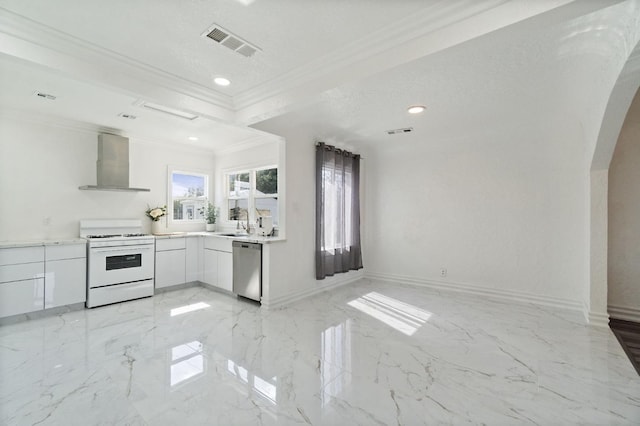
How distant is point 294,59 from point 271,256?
7.86ft

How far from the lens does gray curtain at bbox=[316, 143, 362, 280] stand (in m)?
4.43

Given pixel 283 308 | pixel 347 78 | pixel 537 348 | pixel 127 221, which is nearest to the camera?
pixel 347 78

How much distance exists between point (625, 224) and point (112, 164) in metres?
7.00

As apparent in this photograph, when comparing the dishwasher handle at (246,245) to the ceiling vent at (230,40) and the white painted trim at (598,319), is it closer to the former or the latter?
the ceiling vent at (230,40)

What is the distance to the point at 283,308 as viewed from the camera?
385 cm

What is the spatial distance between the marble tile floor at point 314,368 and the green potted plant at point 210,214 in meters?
2.14

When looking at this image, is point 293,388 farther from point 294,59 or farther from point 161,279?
point 161,279

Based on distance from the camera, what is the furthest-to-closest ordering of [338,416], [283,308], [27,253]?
[283,308]
[27,253]
[338,416]

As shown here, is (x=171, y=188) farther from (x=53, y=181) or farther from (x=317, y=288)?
(x=317, y=288)

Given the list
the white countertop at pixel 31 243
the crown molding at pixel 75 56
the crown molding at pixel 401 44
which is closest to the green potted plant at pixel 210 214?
the white countertop at pixel 31 243

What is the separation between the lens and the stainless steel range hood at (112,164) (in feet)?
14.0

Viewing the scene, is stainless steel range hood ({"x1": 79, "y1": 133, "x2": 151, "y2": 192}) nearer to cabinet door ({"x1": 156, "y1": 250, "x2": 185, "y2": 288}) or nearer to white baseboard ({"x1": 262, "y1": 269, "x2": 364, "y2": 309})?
cabinet door ({"x1": 156, "y1": 250, "x2": 185, "y2": 288})

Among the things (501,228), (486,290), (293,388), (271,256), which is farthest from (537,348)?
(271,256)

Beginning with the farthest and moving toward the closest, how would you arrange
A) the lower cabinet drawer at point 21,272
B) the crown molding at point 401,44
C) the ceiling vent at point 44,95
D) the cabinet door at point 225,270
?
the cabinet door at point 225,270 → the lower cabinet drawer at point 21,272 → the ceiling vent at point 44,95 → the crown molding at point 401,44
